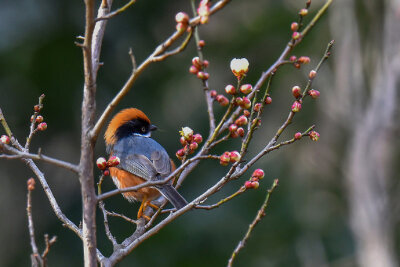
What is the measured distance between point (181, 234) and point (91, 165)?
8537 mm

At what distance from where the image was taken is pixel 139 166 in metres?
5.13

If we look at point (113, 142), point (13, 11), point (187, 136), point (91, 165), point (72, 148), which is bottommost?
point (91, 165)

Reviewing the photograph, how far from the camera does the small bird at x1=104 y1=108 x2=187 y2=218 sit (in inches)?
198

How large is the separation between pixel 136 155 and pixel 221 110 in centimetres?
568

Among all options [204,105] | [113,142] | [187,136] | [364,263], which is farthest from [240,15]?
[187,136]

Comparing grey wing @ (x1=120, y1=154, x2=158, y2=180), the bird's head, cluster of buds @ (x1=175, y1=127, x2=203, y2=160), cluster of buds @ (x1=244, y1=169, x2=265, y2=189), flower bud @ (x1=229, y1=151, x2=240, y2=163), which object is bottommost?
cluster of buds @ (x1=244, y1=169, x2=265, y2=189)

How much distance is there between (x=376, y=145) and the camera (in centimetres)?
945

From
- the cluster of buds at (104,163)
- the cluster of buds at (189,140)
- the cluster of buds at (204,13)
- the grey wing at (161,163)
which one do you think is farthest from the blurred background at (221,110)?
the cluster of buds at (204,13)

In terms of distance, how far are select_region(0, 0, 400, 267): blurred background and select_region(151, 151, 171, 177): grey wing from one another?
4.35m

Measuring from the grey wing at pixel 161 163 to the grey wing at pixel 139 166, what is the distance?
0.04 m

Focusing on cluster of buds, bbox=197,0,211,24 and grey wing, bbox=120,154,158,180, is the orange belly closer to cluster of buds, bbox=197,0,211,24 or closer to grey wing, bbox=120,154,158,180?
grey wing, bbox=120,154,158,180

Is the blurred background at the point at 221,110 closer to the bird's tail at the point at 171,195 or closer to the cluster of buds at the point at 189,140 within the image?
the bird's tail at the point at 171,195

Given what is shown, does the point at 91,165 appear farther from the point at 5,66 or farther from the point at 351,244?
the point at 351,244

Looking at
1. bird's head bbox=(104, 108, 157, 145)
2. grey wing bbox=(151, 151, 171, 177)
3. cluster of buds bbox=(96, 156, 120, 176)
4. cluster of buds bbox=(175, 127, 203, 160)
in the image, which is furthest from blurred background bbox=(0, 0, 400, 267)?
cluster of buds bbox=(96, 156, 120, 176)
